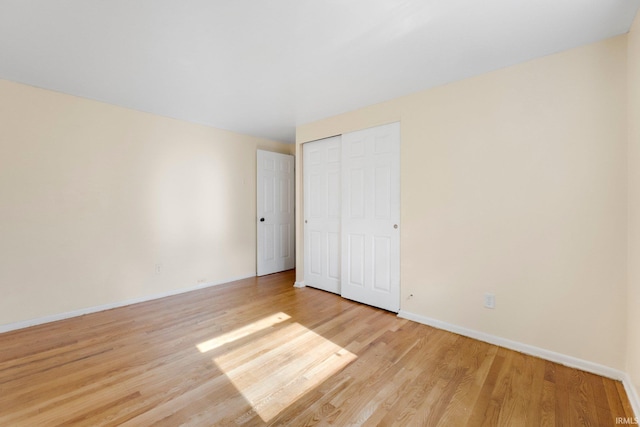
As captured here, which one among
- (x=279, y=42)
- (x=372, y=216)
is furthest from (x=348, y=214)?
(x=279, y=42)

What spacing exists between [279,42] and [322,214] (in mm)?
2206

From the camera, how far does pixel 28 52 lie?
2.00m

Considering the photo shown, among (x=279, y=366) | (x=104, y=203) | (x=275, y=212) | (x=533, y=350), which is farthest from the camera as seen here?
(x=275, y=212)

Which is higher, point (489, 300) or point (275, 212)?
point (275, 212)

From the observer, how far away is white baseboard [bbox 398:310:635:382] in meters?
1.80

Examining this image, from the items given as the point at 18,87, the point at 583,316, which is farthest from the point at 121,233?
the point at 583,316

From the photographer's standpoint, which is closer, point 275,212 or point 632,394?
point 632,394

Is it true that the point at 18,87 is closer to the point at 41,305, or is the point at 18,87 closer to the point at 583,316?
the point at 41,305

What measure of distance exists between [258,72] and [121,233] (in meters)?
2.45

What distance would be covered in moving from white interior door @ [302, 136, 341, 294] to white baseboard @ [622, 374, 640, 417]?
8.21 ft

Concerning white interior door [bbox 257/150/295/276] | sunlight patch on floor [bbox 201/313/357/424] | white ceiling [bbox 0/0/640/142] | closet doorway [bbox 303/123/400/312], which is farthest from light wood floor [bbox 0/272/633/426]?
white ceiling [bbox 0/0/640/142]

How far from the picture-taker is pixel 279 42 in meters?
1.88

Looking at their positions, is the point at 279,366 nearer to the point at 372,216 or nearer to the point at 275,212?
the point at 372,216

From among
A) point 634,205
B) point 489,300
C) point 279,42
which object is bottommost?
point 489,300
